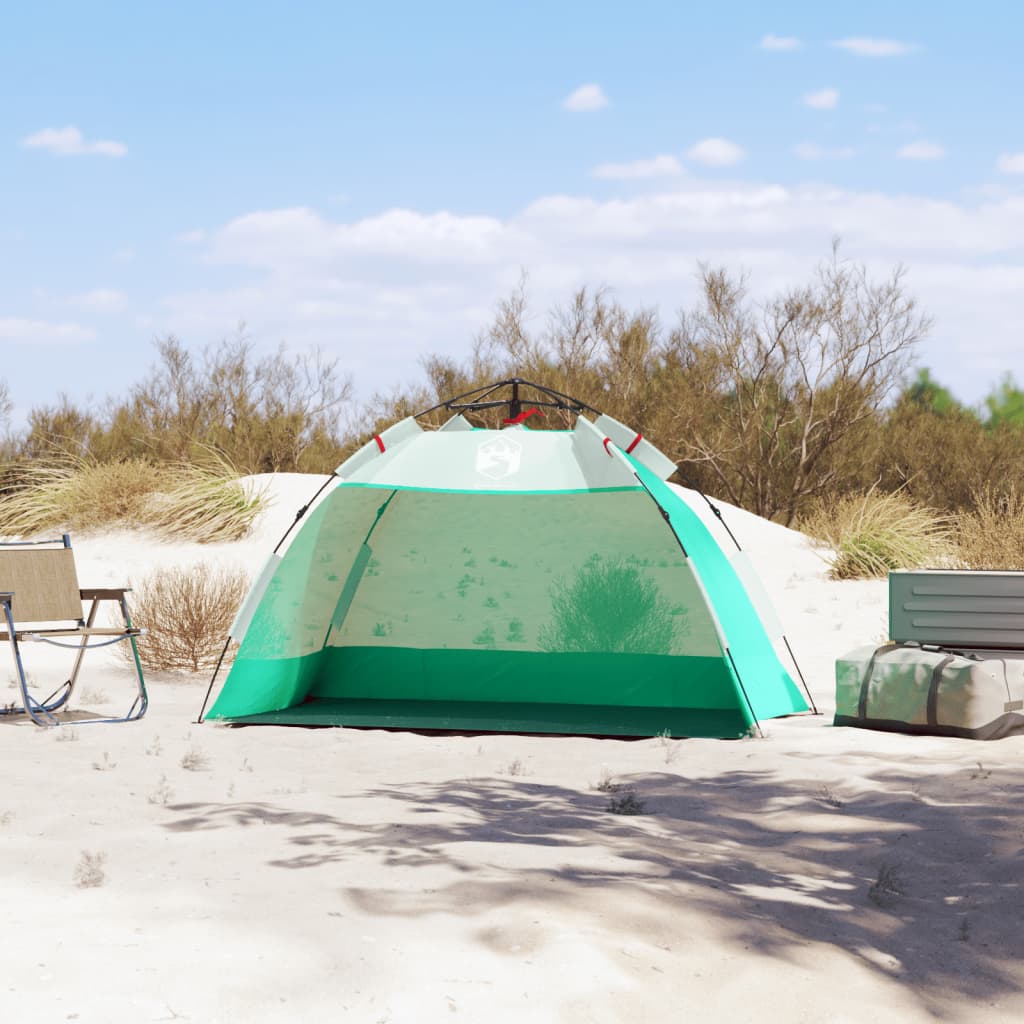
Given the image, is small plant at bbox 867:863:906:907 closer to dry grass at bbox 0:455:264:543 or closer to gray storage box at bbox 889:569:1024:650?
gray storage box at bbox 889:569:1024:650

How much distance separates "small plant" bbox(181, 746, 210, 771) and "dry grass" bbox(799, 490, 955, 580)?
24.7 feet

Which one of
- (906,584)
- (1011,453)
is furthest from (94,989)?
(1011,453)

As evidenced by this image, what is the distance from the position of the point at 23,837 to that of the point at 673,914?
1.82 metres

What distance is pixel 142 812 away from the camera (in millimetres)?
3904

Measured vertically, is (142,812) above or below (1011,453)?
below

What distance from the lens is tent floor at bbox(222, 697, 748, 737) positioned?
593cm

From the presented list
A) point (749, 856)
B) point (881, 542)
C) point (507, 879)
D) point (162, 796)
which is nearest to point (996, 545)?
point (881, 542)

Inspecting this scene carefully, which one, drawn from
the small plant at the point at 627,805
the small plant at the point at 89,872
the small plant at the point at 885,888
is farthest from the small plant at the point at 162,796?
the small plant at the point at 885,888

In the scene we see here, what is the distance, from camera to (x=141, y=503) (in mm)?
12422

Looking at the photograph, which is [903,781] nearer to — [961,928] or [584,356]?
[961,928]

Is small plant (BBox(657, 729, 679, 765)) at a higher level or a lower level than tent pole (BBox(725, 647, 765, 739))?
lower

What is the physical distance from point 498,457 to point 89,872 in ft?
10.6

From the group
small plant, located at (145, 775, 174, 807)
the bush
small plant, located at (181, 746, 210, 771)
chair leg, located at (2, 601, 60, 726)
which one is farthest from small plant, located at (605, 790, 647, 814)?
the bush

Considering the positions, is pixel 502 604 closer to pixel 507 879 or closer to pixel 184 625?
pixel 184 625
